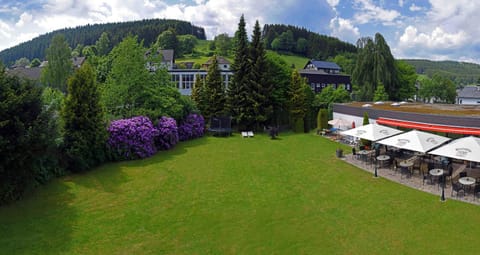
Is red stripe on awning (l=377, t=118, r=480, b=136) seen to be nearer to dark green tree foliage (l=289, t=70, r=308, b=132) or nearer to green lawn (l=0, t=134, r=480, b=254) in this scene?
green lawn (l=0, t=134, r=480, b=254)

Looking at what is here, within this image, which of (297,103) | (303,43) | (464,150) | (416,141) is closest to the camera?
(464,150)

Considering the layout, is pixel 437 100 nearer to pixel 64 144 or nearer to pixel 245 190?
pixel 245 190

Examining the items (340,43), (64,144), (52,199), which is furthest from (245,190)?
(340,43)

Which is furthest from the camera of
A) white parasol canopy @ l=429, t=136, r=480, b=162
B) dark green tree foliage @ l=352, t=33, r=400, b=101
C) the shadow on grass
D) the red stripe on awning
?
dark green tree foliage @ l=352, t=33, r=400, b=101

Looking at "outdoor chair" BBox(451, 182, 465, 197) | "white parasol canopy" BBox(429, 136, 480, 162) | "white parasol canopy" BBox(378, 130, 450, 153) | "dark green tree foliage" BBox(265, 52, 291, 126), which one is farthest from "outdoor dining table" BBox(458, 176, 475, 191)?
"dark green tree foliage" BBox(265, 52, 291, 126)

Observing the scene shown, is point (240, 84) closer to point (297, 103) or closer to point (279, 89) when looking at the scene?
point (279, 89)

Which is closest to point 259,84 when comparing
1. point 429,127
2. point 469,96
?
point 429,127
